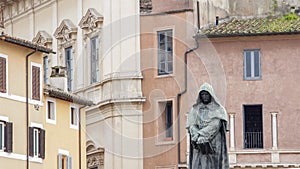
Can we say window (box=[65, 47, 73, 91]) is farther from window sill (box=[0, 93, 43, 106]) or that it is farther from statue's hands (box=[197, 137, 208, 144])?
statue's hands (box=[197, 137, 208, 144])

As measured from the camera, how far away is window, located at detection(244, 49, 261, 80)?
7350cm

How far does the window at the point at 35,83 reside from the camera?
2665 inches

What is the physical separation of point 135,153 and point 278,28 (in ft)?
27.1

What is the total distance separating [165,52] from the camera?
246ft

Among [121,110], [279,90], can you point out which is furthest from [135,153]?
[279,90]

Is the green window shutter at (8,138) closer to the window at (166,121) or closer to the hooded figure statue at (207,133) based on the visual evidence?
the window at (166,121)

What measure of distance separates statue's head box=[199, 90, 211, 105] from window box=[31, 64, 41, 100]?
38142 millimetres

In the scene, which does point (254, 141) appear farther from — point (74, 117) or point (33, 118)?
point (33, 118)

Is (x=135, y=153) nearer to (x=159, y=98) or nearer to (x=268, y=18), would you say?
(x=159, y=98)

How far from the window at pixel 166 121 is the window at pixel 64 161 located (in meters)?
6.05

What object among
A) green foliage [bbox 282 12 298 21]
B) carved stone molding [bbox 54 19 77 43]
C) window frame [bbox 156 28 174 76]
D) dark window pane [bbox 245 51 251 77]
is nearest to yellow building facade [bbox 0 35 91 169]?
window frame [bbox 156 28 174 76]

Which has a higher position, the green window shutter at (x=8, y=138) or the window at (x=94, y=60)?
the window at (x=94, y=60)

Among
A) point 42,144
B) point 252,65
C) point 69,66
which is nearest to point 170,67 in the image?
point 252,65

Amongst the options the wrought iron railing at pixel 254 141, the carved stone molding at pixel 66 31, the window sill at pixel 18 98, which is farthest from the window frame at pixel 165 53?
the window sill at pixel 18 98
